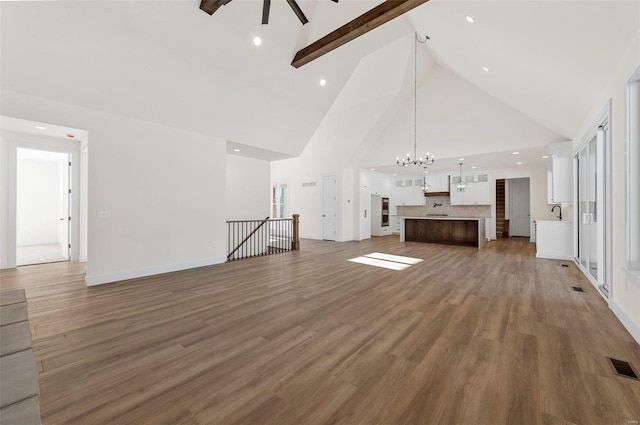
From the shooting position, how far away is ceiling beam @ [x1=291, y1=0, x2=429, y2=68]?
3.81m

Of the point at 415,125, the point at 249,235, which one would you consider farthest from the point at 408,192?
the point at 249,235

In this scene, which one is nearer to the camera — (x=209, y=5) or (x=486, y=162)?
(x=209, y=5)

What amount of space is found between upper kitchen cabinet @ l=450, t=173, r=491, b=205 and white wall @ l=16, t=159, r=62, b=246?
13.9 metres

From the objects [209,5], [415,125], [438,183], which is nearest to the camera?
[209,5]

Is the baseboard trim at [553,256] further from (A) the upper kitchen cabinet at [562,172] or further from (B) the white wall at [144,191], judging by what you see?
(B) the white wall at [144,191]

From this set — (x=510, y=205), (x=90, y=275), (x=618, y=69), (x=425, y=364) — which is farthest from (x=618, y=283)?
(x=510, y=205)

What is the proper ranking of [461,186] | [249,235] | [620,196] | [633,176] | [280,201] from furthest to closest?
[280,201] < [461,186] < [249,235] < [620,196] < [633,176]

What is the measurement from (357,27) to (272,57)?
1.59 meters

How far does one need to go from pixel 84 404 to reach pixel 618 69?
5.68m

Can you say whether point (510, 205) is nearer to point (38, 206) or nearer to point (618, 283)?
point (618, 283)

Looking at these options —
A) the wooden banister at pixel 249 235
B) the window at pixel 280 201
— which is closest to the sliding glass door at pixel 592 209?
the wooden banister at pixel 249 235

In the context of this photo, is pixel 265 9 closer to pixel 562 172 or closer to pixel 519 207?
pixel 562 172

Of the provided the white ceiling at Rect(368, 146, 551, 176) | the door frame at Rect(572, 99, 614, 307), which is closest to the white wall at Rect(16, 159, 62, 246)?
the white ceiling at Rect(368, 146, 551, 176)

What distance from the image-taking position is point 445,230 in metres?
8.98
